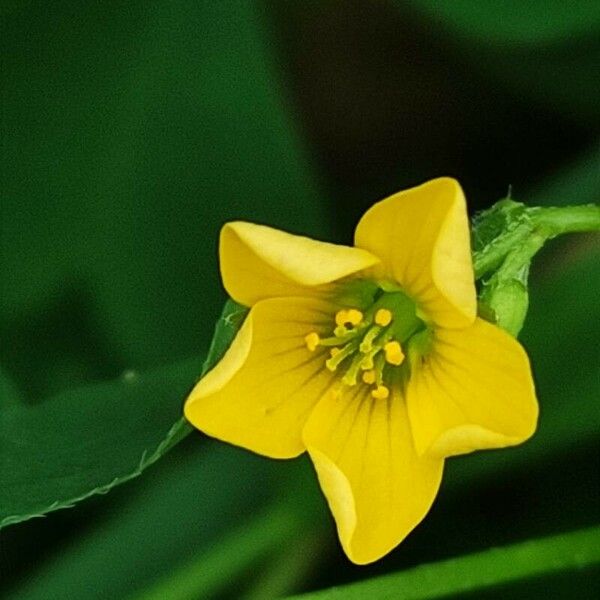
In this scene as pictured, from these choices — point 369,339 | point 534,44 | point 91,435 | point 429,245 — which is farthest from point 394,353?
point 534,44

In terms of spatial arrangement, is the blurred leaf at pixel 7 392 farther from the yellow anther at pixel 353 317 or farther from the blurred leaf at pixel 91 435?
the yellow anther at pixel 353 317

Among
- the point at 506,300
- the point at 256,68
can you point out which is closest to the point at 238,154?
the point at 256,68

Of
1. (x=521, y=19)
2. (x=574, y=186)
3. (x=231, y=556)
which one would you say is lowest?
(x=231, y=556)

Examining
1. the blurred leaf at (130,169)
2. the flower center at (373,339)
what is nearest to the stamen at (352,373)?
the flower center at (373,339)

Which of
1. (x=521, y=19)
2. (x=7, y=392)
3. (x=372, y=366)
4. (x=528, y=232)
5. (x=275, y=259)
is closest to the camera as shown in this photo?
(x=275, y=259)

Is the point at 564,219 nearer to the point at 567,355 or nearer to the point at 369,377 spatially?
the point at 369,377

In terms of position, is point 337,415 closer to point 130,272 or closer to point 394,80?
point 130,272
